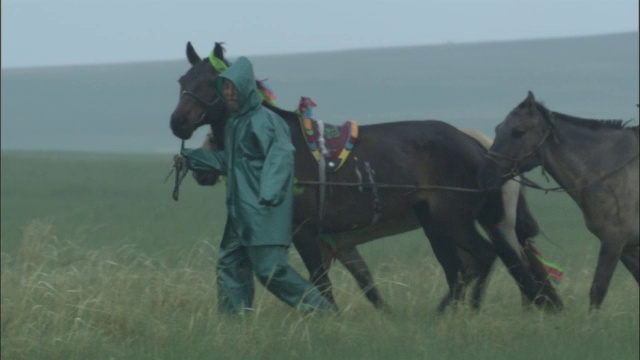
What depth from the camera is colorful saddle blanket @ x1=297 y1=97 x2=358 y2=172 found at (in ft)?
30.6

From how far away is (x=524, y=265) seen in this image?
9844 mm

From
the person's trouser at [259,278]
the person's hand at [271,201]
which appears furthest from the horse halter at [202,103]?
the person's hand at [271,201]

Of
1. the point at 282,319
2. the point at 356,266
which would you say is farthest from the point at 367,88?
the point at 282,319

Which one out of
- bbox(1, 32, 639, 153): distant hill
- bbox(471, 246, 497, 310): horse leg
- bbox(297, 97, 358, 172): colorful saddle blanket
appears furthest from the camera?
bbox(1, 32, 639, 153): distant hill

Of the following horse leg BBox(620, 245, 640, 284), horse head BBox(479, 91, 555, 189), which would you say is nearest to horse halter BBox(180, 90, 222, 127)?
horse head BBox(479, 91, 555, 189)

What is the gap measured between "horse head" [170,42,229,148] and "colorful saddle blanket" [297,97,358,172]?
1.77 feet

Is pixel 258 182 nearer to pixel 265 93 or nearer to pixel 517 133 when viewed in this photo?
pixel 265 93

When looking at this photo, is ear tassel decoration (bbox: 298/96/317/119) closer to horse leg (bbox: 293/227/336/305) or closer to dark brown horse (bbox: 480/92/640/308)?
horse leg (bbox: 293/227/336/305)

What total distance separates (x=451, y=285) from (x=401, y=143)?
103 cm

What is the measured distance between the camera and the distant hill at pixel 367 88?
65.4 m

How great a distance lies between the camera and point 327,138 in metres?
9.41

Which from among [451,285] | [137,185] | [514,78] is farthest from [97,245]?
[514,78]

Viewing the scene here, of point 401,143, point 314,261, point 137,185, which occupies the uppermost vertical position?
point 401,143

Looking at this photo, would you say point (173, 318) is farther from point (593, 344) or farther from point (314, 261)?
point (593, 344)
